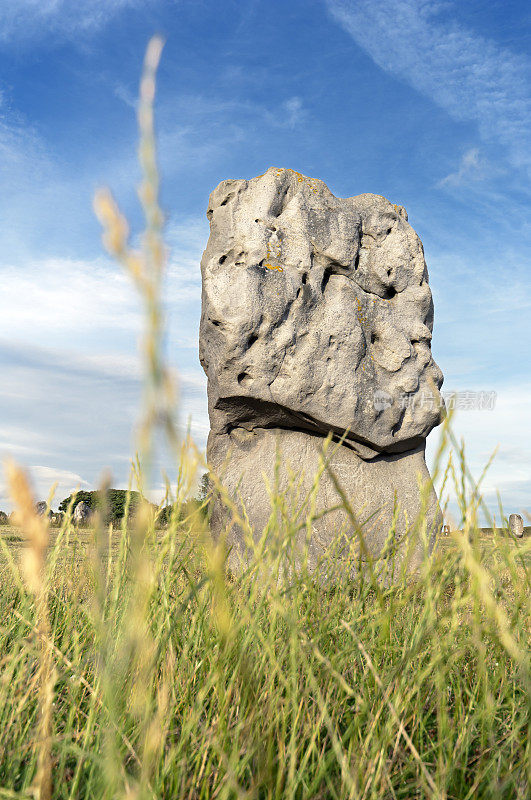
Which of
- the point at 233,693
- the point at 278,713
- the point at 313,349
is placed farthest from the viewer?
the point at 313,349

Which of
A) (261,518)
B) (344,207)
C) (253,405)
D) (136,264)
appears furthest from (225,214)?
(136,264)

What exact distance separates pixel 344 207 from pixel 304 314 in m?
1.23

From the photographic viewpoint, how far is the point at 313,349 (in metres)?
4.60

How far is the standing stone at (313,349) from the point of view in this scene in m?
4.55

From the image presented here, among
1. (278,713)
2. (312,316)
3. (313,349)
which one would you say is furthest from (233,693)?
(312,316)

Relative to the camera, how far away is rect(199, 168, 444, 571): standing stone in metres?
4.55

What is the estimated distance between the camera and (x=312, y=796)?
98 centimetres

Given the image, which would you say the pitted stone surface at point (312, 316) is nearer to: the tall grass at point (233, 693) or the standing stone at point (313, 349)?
the standing stone at point (313, 349)

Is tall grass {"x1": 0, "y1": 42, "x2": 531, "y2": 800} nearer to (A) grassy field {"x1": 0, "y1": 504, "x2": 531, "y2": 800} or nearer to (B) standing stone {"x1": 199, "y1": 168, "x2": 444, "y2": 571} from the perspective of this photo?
(A) grassy field {"x1": 0, "y1": 504, "x2": 531, "y2": 800}

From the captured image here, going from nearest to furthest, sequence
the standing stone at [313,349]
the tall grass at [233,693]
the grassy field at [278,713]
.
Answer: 1. the tall grass at [233,693]
2. the grassy field at [278,713]
3. the standing stone at [313,349]

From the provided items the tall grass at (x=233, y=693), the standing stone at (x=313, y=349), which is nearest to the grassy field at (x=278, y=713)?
the tall grass at (x=233, y=693)

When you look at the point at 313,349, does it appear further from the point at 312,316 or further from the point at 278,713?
the point at 278,713

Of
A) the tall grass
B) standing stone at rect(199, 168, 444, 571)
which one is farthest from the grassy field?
standing stone at rect(199, 168, 444, 571)

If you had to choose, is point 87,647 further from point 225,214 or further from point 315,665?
point 225,214
